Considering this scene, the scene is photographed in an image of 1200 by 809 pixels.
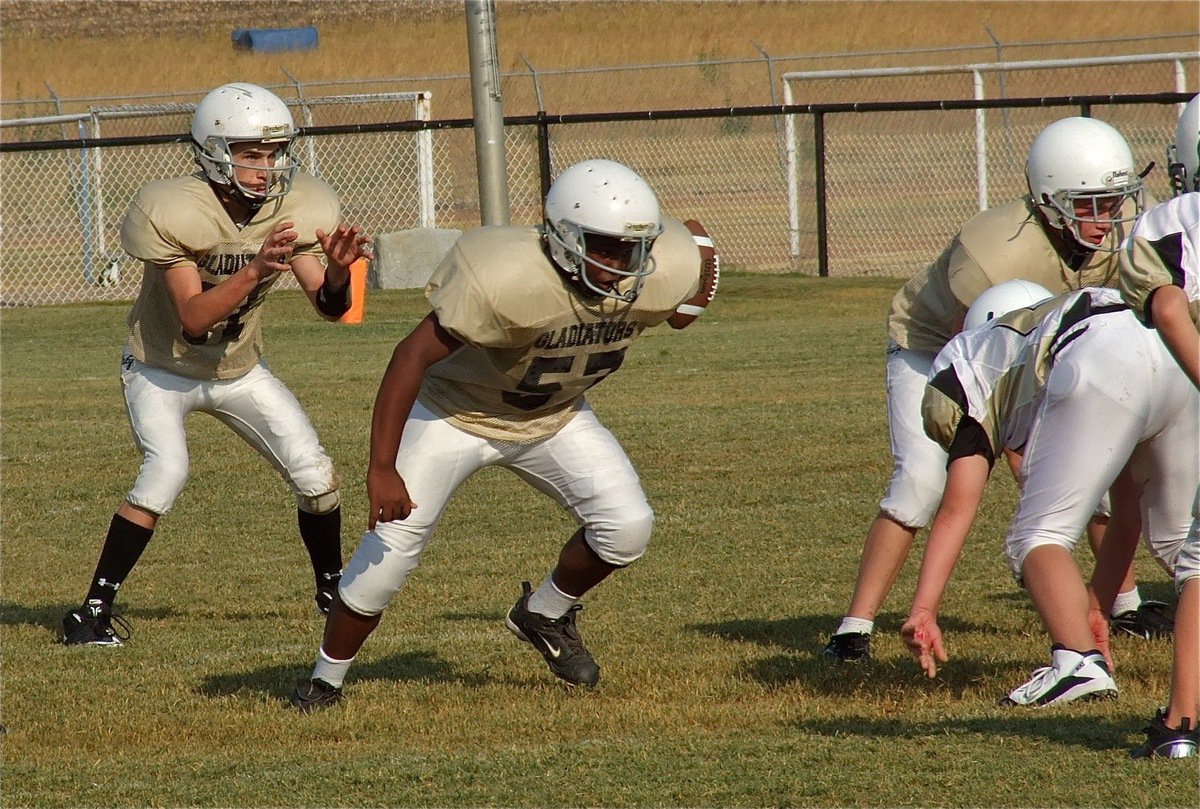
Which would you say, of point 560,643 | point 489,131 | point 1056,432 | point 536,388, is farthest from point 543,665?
point 489,131

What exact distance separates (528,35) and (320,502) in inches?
1275

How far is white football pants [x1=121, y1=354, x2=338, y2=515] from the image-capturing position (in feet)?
20.0

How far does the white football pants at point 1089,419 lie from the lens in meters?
4.05

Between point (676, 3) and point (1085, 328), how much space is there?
117ft

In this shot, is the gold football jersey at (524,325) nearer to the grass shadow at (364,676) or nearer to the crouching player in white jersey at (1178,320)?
the grass shadow at (364,676)

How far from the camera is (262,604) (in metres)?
6.48

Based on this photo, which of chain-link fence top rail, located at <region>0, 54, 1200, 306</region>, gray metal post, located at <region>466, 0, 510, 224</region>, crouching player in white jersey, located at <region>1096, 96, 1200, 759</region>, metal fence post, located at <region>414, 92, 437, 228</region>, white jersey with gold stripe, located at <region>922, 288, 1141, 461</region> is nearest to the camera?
crouching player in white jersey, located at <region>1096, 96, 1200, 759</region>

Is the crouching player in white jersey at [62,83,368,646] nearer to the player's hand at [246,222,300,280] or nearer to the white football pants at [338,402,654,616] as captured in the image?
the player's hand at [246,222,300,280]

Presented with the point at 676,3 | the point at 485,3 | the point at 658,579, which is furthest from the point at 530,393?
the point at 676,3

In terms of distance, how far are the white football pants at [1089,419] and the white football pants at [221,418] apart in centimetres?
288

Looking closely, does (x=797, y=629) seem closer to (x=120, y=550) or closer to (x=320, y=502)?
(x=320, y=502)

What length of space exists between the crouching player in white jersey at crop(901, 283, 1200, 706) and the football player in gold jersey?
0.73 meters

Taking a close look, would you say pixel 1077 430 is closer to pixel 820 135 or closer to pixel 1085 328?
pixel 1085 328

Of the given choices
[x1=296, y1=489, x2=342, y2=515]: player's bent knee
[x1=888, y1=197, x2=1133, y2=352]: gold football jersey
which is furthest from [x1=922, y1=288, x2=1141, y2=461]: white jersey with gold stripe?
[x1=296, y1=489, x2=342, y2=515]: player's bent knee
